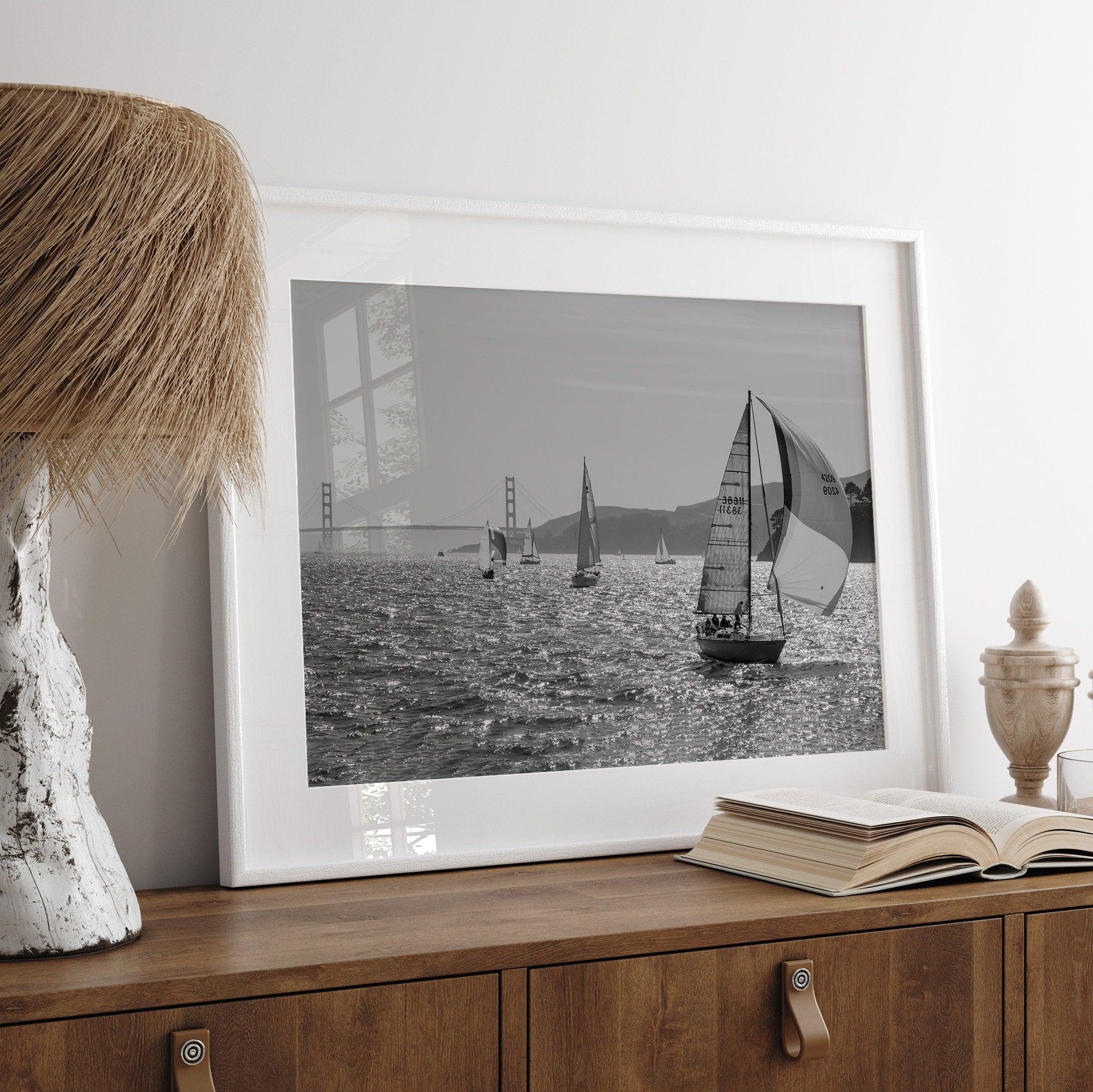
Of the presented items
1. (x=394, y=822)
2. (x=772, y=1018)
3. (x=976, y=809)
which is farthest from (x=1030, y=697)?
(x=394, y=822)

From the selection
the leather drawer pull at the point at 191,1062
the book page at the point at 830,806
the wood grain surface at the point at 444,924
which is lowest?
the leather drawer pull at the point at 191,1062

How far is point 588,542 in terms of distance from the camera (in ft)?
4.38

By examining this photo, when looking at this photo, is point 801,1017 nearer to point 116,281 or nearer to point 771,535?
point 771,535

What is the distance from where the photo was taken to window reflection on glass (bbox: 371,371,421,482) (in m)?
1.26

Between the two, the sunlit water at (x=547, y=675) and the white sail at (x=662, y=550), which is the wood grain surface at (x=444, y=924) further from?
the white sail at (x=662, y=550)

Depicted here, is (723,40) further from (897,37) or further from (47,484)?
(47,484)

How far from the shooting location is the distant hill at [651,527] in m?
1.32

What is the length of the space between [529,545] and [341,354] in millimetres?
311

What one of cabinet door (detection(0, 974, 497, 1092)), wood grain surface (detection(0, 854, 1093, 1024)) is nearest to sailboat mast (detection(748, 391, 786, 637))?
wood grain surface (detection(0, 854, 1093, 1024))

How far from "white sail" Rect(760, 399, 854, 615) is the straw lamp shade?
0.71 metres

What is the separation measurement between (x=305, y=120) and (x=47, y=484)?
557 millimetres

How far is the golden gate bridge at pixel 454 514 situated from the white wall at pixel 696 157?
0.13m

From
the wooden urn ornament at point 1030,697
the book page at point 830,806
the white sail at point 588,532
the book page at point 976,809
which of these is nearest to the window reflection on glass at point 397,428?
the white sail at point 588,532

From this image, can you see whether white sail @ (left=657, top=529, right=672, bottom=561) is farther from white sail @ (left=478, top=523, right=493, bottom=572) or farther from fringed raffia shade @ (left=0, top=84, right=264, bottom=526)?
fringed raffia shade @ (left=0, top=84, right=264, bottom=526)
